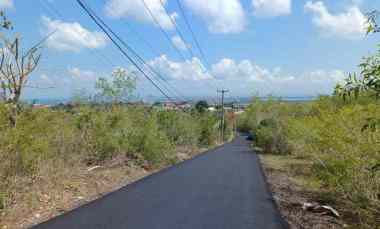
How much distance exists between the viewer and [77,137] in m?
11.0

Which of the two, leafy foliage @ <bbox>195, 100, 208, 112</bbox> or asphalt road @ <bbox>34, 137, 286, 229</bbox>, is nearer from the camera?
asphalt road @ <bbox>34, 137, 286, 229</bbox>

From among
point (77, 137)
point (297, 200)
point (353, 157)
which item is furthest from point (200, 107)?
point (353, 157)

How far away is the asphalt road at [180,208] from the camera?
20.0ft

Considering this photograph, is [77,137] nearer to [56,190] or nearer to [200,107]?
[56,190]

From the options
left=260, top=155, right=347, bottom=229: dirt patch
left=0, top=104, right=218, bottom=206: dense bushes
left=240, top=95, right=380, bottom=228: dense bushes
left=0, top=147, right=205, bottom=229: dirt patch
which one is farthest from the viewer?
left=0, top=104, right=218, bottom=206: dense bushes

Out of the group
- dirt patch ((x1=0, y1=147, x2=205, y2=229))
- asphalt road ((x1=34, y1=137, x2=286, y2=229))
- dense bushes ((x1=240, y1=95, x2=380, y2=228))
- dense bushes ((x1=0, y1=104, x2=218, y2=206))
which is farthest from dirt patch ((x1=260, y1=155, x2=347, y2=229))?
dense bushes ((x1=0, y1=104, x2=218, y2=206))

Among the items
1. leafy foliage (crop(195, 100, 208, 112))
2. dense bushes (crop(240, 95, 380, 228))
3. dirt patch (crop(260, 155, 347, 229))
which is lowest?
dirt patch (crop(260, 155, 347, 229))

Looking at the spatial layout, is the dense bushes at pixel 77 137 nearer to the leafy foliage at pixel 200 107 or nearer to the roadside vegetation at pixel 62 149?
the roadside vegetation at pixel 62 149

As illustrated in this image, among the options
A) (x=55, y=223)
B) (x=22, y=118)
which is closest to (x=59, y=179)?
(x=22, y=118)

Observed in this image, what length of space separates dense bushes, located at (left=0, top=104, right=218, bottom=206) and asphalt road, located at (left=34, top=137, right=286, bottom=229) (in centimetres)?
163

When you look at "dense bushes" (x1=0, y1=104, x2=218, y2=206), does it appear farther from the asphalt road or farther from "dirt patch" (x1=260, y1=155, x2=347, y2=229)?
"dirt patch" (x1=260, y1=155, x2=347, y2=229)

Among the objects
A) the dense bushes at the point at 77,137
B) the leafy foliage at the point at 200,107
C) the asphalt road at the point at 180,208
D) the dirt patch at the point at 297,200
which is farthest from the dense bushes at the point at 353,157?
the leafy foliage at the point at 200,107

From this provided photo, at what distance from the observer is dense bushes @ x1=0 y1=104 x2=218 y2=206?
21.9 ft

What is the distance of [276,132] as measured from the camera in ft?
82.0
